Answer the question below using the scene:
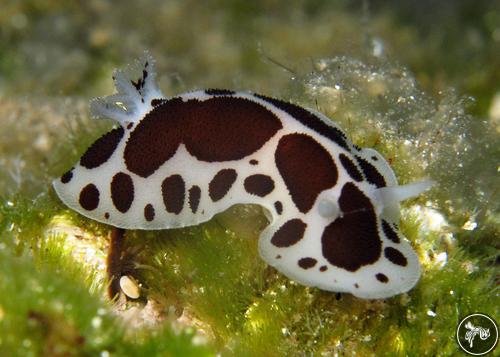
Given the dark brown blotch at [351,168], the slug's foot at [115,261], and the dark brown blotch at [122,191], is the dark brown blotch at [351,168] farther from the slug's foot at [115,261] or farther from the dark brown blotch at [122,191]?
the slug's foot at [115,261]

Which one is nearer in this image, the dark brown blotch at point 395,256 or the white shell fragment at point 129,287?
the dark brown blotch at point 395,256

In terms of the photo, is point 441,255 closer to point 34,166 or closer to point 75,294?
point 75,294

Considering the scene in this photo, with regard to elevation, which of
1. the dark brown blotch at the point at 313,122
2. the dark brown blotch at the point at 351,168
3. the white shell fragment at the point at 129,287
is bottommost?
the white shell fragment at the point at 129,287

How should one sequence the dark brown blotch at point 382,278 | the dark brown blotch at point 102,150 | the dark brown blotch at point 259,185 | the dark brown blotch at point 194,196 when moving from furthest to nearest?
the dark brown blotch at point 102,150, the dark brown blotch at point 194,196, the dark brown blotch at point 259,185, the dark brown blotch at point 382,278

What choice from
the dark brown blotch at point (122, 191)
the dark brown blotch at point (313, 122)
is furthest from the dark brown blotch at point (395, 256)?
the dark brown blotch at point (122, 191)

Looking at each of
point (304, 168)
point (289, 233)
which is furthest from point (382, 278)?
point (304, 168)

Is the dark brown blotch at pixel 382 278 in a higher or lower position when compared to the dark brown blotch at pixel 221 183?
lower
